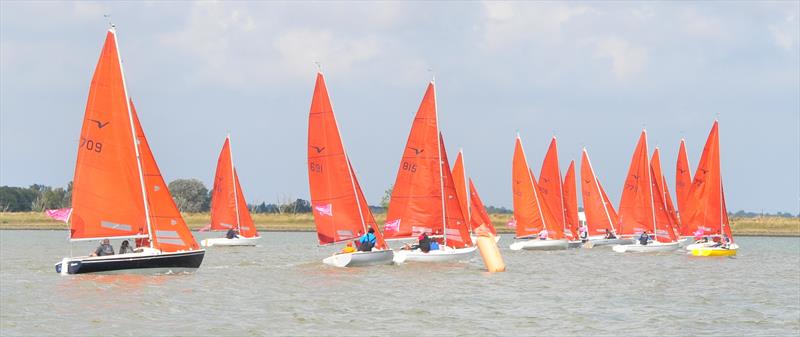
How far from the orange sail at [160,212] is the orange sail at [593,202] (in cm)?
4420

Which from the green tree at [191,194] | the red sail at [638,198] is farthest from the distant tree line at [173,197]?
the red sail at [638,198]

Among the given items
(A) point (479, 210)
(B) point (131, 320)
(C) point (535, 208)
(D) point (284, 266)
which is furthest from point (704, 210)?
(B) point (131, 320)

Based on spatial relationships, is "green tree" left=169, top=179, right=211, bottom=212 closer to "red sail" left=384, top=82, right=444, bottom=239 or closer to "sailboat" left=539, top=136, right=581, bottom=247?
"sailboat" left=539, top=136, right=581, bottom=247

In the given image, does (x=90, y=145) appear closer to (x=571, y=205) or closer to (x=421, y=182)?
(x=421, y=182)

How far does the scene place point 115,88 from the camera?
123ft

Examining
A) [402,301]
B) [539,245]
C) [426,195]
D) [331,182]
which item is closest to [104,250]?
[402,301]

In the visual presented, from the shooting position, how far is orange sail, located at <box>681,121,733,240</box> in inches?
2376

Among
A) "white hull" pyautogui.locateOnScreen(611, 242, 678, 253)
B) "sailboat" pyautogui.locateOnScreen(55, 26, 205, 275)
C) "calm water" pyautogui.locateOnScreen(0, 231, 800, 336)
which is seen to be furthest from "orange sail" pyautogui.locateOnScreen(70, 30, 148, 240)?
"white hull" pyautogui.locateOnScreen(611, 242, 678, 253)

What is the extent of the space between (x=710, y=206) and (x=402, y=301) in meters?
32.8

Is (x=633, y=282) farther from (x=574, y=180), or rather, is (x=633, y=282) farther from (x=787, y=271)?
(x=574, y=180)

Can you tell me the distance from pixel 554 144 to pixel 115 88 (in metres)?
41.3

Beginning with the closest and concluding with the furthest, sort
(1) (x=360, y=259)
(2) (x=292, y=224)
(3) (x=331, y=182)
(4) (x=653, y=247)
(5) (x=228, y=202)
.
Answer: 1. (1) (x=360, y=259)
2. (3) (x=331, y=182)
3. (4) (x=653, y=247)
4. (5) (x=228, y=202)
5. (2) (x=292, y=224)

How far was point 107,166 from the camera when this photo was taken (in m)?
37.9

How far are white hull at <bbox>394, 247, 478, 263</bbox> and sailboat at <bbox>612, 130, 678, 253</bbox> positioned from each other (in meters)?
20.4
